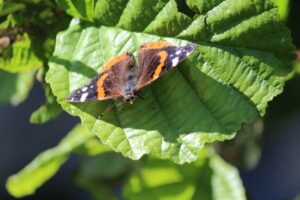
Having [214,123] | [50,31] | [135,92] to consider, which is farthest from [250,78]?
[50,31]

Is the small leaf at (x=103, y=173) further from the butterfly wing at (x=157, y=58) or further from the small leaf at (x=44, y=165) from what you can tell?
the butterfly wing at (x=157, y=58)

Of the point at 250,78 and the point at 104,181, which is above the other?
the point at 250,78

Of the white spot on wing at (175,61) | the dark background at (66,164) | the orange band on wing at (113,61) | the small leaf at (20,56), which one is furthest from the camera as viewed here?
the dark background at (66,164)

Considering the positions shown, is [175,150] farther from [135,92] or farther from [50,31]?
[50,31]

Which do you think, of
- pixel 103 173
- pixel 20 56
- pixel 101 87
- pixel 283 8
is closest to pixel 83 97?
pixel 101 87

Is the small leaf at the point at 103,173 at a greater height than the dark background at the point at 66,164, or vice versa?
the small leaf at the point at 103,173

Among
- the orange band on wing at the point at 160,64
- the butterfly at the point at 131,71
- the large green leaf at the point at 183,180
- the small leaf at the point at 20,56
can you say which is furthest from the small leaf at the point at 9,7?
the large green leaf at the point at 183,180

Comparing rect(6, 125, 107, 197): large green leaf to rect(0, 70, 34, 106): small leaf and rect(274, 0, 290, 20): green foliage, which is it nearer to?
rect(0, 70, 34, 106): small leaf

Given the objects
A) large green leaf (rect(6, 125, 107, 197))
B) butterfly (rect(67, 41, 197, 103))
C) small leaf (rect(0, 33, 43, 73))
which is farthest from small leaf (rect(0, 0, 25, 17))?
large green leaf (rect(6, 125, 107, 197))
